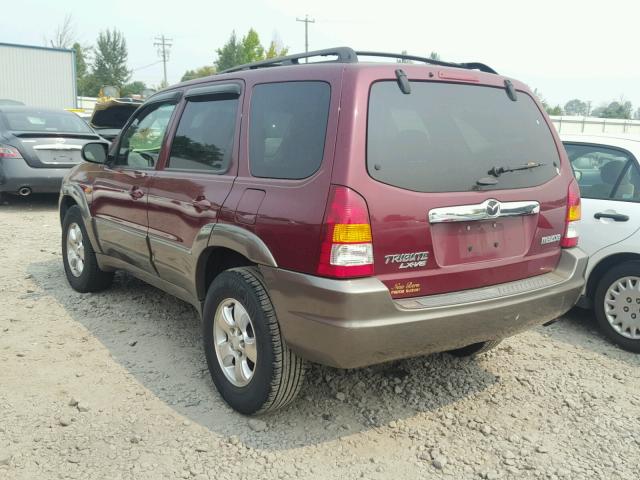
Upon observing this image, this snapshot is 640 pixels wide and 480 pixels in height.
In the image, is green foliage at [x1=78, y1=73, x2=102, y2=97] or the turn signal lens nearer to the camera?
the turn signal lens

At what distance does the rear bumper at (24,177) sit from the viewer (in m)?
8.84

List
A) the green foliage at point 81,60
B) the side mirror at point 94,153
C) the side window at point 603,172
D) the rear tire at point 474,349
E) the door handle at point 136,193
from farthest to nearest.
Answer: the green foliage at point 81,60, the side mirror at point 94,153, the side window at point 603,172, the door handle at point 136,193, the rear tire at point 474,349

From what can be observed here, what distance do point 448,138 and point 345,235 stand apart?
767 mm

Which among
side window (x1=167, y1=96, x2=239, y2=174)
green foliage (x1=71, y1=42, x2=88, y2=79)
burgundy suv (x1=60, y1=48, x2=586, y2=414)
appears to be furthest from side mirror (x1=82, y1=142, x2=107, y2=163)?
green foliage (x1=71, y1=42, x2=88, y2=79)

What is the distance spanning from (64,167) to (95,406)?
22.2ft

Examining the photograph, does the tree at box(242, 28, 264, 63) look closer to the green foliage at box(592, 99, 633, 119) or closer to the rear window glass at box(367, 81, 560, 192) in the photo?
the green foliage at box(592, 99, 633, 119)

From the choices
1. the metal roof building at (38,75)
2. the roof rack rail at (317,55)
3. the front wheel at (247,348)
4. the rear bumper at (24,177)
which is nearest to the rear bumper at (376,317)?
the front wheel at (247,348)

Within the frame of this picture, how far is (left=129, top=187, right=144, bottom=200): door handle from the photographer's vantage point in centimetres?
412

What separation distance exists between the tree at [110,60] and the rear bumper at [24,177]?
86550 mm

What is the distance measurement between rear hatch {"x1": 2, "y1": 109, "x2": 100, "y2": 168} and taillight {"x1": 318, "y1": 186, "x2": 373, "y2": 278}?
6.91 meters

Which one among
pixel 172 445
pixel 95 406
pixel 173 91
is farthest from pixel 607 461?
pixel 173 91

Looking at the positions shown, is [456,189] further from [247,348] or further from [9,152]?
[9,152]

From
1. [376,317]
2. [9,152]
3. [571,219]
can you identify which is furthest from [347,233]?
[9,152]

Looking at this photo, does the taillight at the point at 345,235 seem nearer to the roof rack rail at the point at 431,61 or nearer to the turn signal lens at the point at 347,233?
the turn signal lens at the point at 347,233
